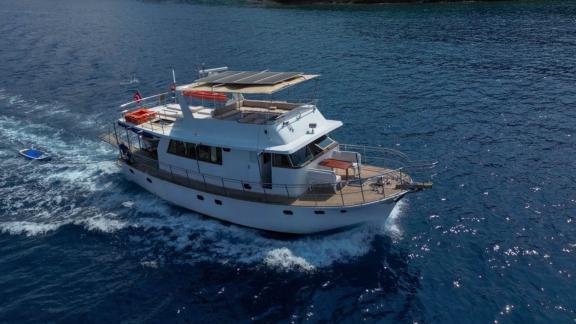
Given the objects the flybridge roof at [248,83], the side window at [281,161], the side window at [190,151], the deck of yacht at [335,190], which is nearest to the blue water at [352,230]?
the deck of yacht at [335,190]

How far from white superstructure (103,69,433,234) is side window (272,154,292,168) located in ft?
0.17

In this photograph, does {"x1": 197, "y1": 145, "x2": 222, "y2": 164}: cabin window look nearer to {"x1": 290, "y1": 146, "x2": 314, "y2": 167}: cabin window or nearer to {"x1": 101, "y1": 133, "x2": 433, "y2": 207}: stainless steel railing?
{"x1": 101, "y1": 133, "x2": 433, "y2": 207}: stainless steel railing

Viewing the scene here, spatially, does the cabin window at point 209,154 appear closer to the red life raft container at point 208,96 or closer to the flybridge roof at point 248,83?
the flybridge roof at point 248,83

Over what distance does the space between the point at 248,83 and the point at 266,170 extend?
472cm

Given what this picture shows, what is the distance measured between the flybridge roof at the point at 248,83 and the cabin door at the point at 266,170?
11.2ft

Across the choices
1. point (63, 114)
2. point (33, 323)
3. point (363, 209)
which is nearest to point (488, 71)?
point (363, 209)

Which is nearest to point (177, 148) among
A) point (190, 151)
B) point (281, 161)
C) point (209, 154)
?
point (190, 151)

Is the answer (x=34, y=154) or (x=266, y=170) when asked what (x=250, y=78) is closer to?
(x=266, y=170)

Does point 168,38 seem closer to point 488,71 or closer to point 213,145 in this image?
point 488,71

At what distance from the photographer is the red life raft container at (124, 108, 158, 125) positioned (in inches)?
1097

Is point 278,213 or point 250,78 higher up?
point 250,78

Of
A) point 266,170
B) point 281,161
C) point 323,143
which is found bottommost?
point 266,170

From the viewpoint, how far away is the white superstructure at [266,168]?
2228cm

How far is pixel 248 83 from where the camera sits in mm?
23719
